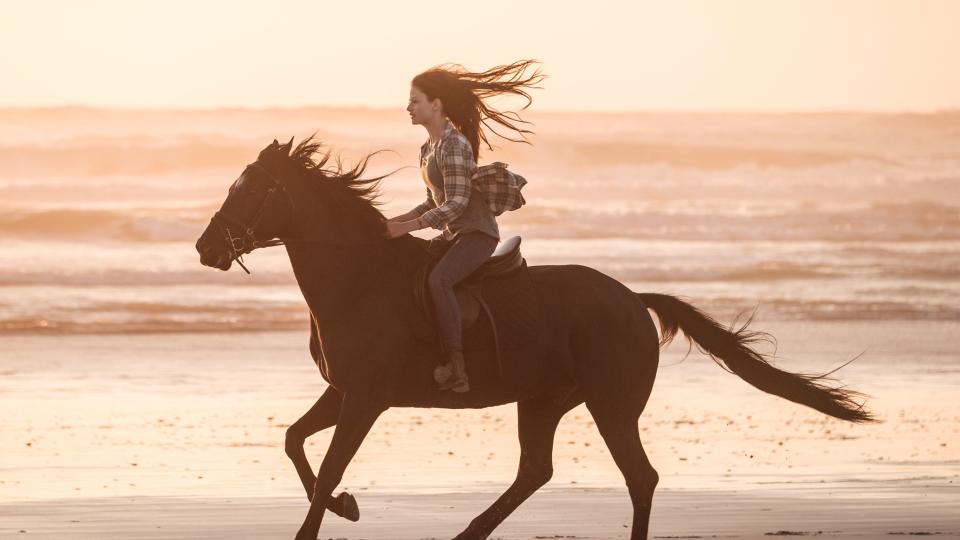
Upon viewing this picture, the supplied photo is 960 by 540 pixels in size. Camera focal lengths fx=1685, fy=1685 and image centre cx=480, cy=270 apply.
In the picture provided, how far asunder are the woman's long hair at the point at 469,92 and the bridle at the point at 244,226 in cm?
100

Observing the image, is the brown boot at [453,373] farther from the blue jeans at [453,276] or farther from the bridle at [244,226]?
the bridle at [244,226]

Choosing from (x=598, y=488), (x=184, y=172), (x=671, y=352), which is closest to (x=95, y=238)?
(x=184, y=172)

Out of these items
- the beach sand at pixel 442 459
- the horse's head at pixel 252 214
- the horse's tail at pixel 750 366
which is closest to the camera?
the horse's head at pixel 252 214

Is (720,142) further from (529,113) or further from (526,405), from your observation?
(526,405)

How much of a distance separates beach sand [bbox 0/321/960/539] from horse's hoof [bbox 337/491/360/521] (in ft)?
2.38

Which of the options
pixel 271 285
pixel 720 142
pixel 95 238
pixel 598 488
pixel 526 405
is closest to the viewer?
pixel 526 405

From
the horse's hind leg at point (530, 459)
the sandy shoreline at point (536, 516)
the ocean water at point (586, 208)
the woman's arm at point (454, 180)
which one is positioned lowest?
the ocean water at point (586, 208)

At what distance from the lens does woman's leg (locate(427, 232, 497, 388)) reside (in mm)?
9094

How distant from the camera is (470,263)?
9.29 m

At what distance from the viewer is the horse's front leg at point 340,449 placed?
28.8 ft

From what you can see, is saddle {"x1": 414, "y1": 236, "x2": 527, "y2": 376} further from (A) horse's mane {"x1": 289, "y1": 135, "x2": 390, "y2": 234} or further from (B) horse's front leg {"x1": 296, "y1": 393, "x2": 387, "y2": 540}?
(B) horse's front leg {"x1": 296, "y1": 393, "x2": 387, "y2": 540}

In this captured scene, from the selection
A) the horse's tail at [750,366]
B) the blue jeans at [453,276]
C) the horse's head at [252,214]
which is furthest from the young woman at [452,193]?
the horse's tail at [750,366]

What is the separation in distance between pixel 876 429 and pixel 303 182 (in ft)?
23.2

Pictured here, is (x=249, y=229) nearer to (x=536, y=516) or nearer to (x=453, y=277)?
(x=453, y=277)
